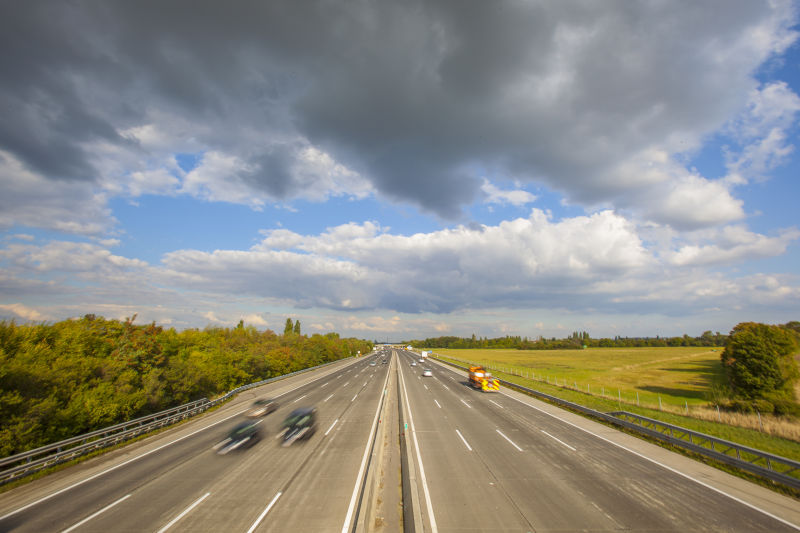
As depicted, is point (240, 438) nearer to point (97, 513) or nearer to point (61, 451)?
point (97, 513)

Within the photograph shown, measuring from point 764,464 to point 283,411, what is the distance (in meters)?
26.8

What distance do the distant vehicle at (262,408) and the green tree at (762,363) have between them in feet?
144

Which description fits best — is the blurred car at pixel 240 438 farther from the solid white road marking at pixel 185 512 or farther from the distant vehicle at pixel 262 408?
the solid white road marking at pixel 185 512

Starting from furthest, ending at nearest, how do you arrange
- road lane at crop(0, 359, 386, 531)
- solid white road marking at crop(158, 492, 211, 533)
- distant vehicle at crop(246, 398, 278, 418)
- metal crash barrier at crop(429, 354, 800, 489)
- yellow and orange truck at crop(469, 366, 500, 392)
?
yellow and orange truck at crop(469, 366, 500, 392) < distant vehicle at crop(246, 398, 278, 418) < metal crash barrier at crop(429, 354, 800, 489) < road lane at crop(0, 359, 386, 531) < solid white road marking at crop(158, 492, 211, 533)

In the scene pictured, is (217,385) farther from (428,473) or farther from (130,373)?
(428,473)

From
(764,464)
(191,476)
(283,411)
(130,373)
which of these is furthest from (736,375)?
(130,373)

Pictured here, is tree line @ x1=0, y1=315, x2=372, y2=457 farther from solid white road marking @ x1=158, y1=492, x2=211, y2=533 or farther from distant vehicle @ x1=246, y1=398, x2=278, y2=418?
solid white road marking @ x1=158, y1=492, x2=211, y2=533

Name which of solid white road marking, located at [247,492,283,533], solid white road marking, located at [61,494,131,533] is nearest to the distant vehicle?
solid white road marking, located at [61,494,131,533]

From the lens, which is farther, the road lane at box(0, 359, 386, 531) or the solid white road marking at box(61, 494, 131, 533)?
the road lane at box(0, 359, 386, 531)

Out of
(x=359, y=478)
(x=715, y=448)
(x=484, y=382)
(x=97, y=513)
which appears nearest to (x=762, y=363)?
(x=715, y=448)

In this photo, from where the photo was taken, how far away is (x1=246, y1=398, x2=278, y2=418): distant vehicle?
77.3ft

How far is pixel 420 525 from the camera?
812cm

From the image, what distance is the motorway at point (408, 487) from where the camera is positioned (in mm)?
8734

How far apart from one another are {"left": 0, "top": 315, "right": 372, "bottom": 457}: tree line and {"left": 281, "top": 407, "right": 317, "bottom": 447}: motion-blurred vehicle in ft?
38.6
